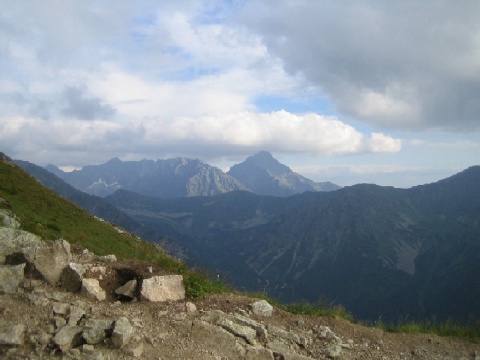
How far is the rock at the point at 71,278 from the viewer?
1128 centimetres

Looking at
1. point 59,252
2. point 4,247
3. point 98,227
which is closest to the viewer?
point 59,252

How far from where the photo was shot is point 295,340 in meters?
11.4

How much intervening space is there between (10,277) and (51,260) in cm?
120

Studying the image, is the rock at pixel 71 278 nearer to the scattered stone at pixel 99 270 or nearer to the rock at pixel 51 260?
the rock at pixel 51 260

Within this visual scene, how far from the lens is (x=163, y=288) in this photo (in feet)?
39.3

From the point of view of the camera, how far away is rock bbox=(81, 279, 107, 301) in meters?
11.1

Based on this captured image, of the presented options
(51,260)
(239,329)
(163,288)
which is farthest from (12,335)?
(239,329)

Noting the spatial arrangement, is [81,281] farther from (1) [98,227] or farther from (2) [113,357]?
(1) [98,227]

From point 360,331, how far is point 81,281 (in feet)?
32.2

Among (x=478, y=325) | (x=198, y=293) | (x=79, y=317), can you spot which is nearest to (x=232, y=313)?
(x=198, y=293)

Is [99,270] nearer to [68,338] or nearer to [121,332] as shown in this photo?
[68,338]

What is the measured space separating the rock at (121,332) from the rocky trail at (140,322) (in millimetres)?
25

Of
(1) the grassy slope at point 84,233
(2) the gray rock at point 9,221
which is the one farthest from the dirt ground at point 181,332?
(2) the gray rock at point 9,221

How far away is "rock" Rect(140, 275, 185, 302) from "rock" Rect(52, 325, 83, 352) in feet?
8.39
